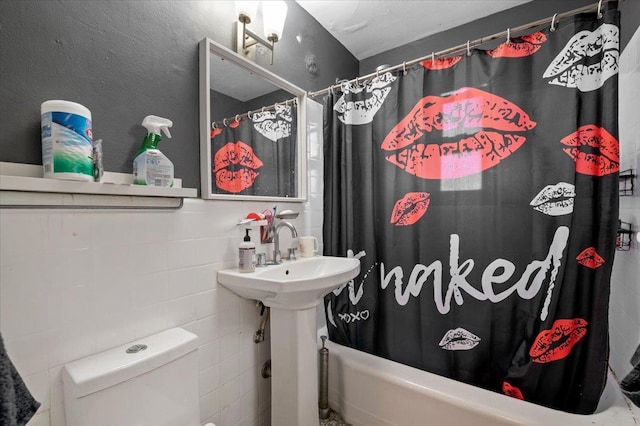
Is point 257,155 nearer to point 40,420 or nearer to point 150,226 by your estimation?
point 150,226

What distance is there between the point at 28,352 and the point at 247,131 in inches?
41.4

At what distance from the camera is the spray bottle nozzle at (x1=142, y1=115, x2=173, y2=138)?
88 cm

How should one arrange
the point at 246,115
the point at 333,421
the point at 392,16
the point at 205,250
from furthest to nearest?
the point at 392,16, the point at 333,421, the point at 246,115, the point at 205,250

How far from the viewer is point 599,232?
41.0 inches

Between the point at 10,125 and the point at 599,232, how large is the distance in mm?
1901

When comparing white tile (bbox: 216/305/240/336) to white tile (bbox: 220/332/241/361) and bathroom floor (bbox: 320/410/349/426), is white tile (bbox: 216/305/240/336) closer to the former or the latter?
white tile (bbox: 220/332/241/361)

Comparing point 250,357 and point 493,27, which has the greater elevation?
point 493,27

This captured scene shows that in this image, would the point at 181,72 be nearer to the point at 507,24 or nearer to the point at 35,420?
the point at 35,420

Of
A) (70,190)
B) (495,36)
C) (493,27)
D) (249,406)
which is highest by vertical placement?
(493,27)

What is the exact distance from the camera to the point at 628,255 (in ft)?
4.51

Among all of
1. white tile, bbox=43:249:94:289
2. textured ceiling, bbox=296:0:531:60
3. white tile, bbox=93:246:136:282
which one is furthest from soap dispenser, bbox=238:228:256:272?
textured ceiling, bbox=296:0:531:60

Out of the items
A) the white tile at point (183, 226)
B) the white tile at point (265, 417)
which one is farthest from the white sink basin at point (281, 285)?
the white tile at point (265, 417)

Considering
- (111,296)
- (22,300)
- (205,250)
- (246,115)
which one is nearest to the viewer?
(22,300)

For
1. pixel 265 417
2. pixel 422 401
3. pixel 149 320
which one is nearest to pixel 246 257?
pixel 149 320
